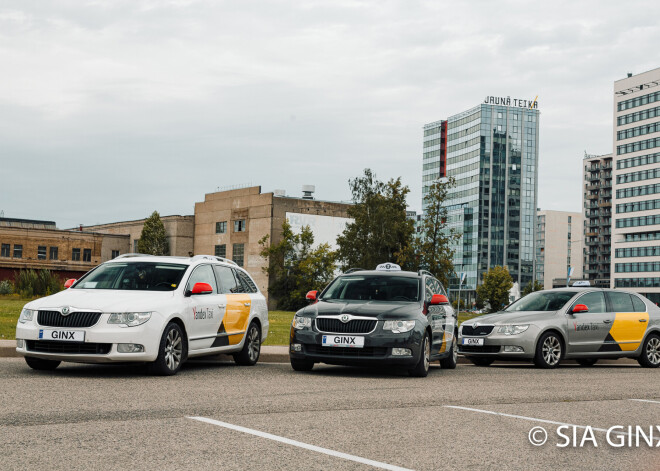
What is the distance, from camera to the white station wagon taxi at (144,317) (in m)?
11.0

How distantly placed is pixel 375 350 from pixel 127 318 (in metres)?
3.61

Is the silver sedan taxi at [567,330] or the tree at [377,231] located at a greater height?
the tree at [377,231]

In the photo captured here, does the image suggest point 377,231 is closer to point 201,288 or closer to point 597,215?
Result: point 201,288

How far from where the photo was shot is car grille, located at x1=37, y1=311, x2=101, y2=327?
11016 millimetres

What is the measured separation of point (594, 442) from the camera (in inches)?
281

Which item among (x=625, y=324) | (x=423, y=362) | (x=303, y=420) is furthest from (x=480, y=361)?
(x=303, y=420)

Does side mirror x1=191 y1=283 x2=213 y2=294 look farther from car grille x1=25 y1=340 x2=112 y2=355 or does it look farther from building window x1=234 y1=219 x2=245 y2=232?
building window x1=234 y1=219 x2=245 y2=232

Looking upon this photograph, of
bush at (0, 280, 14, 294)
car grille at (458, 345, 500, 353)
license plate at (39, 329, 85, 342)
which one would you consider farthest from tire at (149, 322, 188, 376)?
bush at (0, 280, 14, 294)

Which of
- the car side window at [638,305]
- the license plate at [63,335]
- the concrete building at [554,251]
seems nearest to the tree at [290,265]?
the car side window at [638,305]

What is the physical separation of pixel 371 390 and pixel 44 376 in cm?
425

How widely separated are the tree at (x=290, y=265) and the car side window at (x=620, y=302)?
6978 centimetres

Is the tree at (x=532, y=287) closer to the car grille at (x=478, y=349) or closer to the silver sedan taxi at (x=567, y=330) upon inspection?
the silver sedan taxi at (x=567, y=330)

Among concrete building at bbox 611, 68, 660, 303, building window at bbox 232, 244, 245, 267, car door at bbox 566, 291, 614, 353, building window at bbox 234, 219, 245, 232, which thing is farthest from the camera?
concrete building at bbox 611, 68, 660, 303

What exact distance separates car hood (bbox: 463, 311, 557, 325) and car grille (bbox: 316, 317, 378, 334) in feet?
15.7
